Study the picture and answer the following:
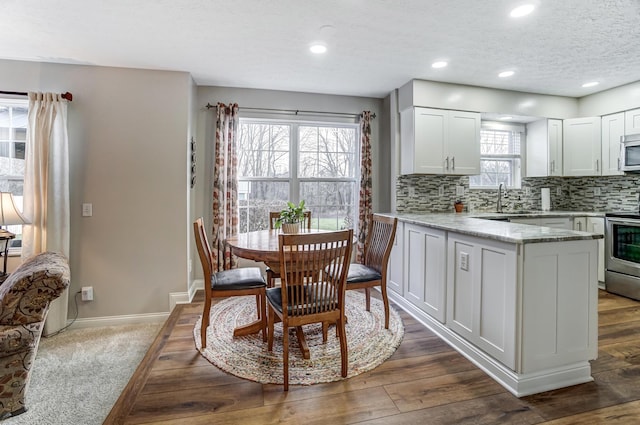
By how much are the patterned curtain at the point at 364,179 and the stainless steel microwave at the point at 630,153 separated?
3029 millimetres

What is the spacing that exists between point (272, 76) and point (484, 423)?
3496 mm

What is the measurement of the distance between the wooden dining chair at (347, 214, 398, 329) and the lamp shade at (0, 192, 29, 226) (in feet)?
8.48

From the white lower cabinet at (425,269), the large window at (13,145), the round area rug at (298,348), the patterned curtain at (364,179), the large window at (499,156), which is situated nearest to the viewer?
the round area rug at (298,348)

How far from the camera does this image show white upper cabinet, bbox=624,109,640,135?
3625 mm

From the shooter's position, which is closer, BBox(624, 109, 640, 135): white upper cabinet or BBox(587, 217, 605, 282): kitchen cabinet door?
BBox(624, 109, 640, 135): white upper cabinet

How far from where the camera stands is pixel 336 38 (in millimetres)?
2582

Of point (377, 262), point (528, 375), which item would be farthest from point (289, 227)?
point (528, 375)

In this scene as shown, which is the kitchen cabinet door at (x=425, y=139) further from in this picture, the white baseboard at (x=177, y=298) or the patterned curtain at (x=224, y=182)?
the white baseboard at (x=177, y=298)

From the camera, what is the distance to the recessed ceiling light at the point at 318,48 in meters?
2.71

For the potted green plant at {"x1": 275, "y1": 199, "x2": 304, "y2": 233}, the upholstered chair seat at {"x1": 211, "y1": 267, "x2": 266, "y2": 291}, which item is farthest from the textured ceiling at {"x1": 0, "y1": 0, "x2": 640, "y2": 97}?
the upholstered chair seat at {"x1": 211, "y1": 267, "x2": 266, "y2": 291}

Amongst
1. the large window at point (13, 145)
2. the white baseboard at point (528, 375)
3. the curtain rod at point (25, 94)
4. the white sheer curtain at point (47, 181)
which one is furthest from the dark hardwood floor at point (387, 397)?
the curtain rod at point (25, 94)

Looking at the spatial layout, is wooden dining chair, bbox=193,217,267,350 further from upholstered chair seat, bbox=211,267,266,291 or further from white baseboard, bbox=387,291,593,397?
white baseboard, bbox=387,291,593,397

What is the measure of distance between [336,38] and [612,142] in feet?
12.6

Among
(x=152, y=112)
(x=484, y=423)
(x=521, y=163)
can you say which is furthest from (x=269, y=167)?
(x=521, y=163)
